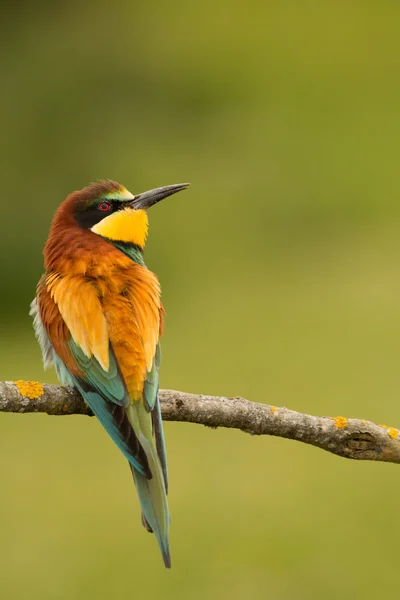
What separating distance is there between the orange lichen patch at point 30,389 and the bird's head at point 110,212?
57 cm

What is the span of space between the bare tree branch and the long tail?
0.18ft

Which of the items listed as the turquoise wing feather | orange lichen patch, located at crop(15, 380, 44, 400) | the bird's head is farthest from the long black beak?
orange lichen patch, located at crop(15, 380, 44, 400)

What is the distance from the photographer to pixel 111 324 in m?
1.85

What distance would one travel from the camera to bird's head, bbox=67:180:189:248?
7.14ft

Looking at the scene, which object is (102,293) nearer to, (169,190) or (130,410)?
(130,410)

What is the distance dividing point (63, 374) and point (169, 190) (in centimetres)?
55

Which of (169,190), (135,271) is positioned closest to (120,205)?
(169,190)

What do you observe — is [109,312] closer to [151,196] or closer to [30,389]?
[30,389]

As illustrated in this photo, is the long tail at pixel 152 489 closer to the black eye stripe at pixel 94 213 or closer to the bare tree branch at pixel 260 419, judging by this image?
the bare tree branch at pixel 260 419

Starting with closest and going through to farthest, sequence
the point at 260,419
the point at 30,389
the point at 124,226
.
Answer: the point at 30,389, the point at 260,419, the point at 124,226

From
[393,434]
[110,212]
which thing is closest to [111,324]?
[110,212]

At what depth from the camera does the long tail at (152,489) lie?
171 cm

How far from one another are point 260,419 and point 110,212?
0.68m

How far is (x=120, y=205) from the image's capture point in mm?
2213
